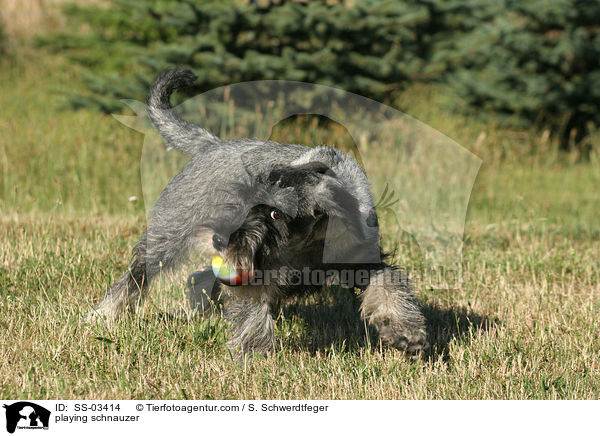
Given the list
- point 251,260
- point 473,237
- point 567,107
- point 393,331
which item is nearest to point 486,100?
point 567,107

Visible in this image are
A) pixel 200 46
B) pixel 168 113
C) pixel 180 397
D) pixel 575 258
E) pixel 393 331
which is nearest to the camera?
pixel 180 397

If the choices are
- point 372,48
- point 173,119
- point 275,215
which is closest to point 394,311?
point 275,215

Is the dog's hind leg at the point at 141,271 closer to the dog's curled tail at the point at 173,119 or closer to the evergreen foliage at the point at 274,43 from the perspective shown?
the dog's curled tail at the point at 173,119

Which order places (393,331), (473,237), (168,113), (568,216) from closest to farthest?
(393,331)
(168,113)
(473,237)
(568,216)

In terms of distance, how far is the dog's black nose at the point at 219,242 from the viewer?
9.73ft

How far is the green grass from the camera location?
3260 mm

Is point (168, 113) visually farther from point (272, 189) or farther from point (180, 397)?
point (180, 397)

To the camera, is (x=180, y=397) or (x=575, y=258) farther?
(x=575, y=258)
